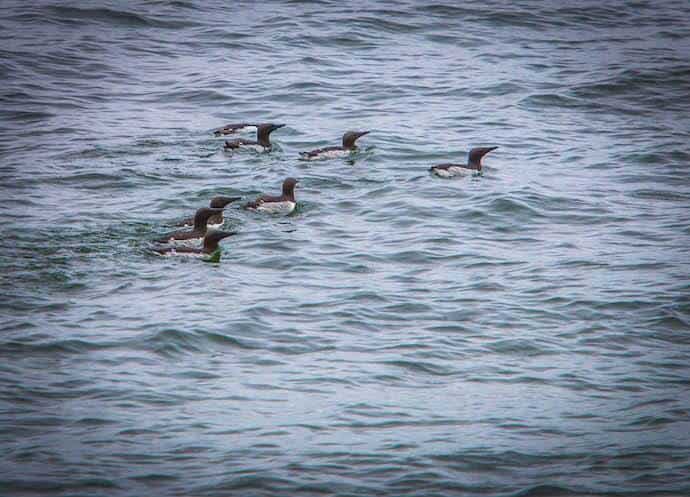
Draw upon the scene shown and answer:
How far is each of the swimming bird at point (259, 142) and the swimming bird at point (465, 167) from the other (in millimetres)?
3206

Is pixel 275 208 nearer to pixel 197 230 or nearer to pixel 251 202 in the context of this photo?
pixel 251 202

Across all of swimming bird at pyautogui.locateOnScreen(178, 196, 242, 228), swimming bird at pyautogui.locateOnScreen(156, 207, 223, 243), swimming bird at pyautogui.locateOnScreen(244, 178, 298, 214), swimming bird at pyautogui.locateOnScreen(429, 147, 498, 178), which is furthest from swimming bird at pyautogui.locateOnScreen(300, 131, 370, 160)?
swimming bird at pyautogui.locateOnScreen(156, 207, 223, 243)

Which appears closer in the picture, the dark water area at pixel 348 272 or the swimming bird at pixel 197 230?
the dark water area at pixel 348 272

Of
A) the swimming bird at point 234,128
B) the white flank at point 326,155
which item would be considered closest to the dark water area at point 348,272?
the white flank at point 326,155

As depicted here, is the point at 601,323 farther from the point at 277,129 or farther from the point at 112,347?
the point at 277,129

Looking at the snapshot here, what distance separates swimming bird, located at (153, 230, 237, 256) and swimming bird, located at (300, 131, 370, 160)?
14.7 feet

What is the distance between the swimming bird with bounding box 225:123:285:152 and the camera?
19.2 m

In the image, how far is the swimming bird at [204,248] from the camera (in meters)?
14.4

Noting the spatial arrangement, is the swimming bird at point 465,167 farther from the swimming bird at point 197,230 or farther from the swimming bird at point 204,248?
the swimming bird at point 204,248

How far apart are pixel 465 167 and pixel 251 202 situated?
13.1 ft

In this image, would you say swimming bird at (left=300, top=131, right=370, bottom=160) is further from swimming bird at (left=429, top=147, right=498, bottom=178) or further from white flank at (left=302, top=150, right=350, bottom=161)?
swimming bird at (left=429, top=147, right=498, bottom=178)

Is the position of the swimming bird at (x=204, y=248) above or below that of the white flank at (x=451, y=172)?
below

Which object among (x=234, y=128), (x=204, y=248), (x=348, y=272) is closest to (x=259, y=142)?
(x=234, y=128)

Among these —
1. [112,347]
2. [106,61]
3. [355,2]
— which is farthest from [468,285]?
[355,2]
